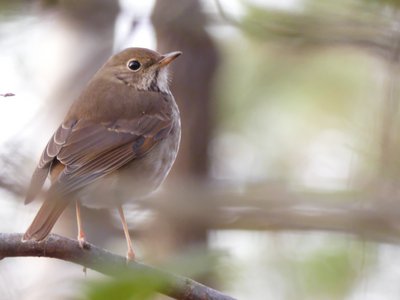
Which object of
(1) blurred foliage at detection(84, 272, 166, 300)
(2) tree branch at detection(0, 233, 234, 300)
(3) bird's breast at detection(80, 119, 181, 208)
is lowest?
(2) tree branch at detection(0, 233, 234, 300)

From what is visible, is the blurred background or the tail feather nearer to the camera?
the tail feather

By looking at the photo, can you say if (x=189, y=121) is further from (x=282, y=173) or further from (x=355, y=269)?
(x=355, y=269)

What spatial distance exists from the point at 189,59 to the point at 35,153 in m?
2.50

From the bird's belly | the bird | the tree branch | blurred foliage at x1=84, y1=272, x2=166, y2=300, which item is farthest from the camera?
the bird's belly

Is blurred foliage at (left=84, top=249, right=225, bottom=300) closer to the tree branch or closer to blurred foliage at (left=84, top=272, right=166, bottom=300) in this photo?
blurred foliage at (left=84, top=272, right=166, bottom=300)

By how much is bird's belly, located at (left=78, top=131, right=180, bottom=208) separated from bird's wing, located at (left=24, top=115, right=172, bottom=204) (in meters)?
0.06

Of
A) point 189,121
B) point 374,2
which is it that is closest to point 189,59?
point 189,121

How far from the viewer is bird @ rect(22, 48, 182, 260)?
4.97 m

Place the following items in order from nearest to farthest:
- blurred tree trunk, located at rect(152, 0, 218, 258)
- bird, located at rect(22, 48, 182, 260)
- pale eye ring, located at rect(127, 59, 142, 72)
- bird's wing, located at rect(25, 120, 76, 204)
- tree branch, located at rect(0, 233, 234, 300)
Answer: tree branch, located at rect(0, 233, 234, 300) < bird's wing, located at rect(25, 120, 76, 204) < bird, located at rect(22, 48, 182, 260) < pale eye ring, located at rect(127, 59, 142, 72) < blurred tree trunk, located at rect(152, 0, 218, 258)

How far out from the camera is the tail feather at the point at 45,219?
4172mm

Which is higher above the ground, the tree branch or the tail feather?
the tail feather

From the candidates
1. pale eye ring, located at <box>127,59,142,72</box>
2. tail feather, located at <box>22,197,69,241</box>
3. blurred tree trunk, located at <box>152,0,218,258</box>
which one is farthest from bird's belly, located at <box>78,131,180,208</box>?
blurred tree trunk, located at <box>152,0,218,258</box>

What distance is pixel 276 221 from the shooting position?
623 centimetres

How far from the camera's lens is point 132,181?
533 cm
